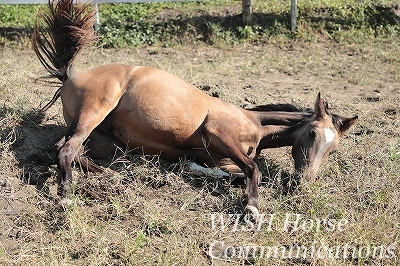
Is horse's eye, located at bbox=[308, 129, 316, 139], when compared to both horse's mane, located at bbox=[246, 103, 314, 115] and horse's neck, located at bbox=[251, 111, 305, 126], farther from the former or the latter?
horse's mane, located at bbox=[246, 103, 314, 115]

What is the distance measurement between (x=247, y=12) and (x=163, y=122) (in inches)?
250

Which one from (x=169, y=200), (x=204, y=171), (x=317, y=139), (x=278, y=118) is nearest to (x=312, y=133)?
(x=317, y=139)

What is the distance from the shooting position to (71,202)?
488 cm

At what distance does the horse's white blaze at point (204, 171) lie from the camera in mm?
5727

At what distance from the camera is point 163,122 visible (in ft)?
18.9

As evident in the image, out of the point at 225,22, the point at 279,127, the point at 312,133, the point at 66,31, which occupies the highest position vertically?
the point at 66,31

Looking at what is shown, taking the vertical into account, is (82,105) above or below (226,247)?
above

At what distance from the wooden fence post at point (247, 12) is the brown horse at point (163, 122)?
5.66 m

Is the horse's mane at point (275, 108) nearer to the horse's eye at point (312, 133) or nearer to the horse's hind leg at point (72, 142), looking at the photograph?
the horse's eye at point (312, 133)

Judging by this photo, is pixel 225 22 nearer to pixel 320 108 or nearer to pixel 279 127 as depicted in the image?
pixel 279 127

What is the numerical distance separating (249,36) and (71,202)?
7.06 metres

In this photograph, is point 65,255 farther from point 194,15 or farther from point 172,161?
point 194,15

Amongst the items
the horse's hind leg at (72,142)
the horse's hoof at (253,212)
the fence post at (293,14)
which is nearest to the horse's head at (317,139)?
the horse's hoof at (253,212)

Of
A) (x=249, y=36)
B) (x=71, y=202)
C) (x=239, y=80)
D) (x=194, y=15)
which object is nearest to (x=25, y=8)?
(x=194, y=15)
